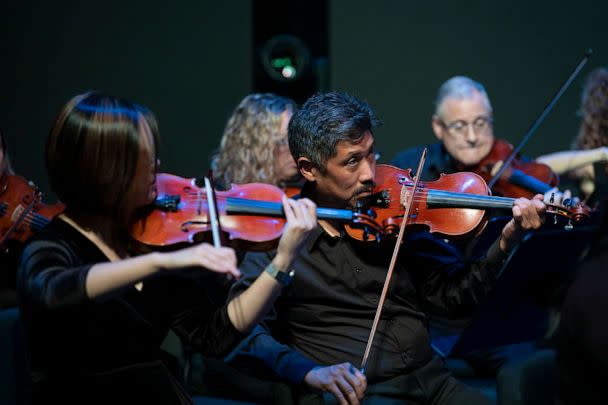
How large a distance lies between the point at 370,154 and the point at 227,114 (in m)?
2.35

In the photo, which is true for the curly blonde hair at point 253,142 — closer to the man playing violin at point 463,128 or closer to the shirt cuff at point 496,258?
the man playing violin at point 463,128

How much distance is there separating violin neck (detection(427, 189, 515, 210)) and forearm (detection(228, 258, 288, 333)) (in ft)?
2.00

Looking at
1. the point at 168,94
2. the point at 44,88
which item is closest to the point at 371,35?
the point at 168,94

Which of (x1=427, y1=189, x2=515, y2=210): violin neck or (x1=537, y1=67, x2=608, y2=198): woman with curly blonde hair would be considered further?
(x1=537, y1=67, x2=608, y2=198): woman with curly blonde hair

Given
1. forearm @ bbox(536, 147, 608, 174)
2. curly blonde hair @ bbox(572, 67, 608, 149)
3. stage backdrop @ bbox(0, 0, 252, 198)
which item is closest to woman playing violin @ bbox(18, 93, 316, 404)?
forearm @ bbox(536, 147, 608, 174)

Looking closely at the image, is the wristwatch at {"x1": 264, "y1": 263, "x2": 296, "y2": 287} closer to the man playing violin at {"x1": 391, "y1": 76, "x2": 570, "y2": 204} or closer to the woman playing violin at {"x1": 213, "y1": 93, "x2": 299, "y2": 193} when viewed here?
the woman playing violin at {"x1": 213, "y1": 93, "x2": 299, "y2": 193}

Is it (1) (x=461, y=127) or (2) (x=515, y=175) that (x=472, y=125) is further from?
(2) (x=515, y=175)

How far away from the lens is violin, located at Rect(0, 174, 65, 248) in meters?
2.35

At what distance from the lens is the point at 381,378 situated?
1.81 metres

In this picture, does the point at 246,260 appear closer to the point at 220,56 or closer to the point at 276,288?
the point at 276,288

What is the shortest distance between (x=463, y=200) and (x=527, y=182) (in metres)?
1.00

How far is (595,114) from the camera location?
10.0ft

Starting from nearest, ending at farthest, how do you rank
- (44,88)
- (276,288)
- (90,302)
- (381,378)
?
(90,302), (276,288), (381,378), (44,88)

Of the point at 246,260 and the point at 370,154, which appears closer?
the point at 370,154
